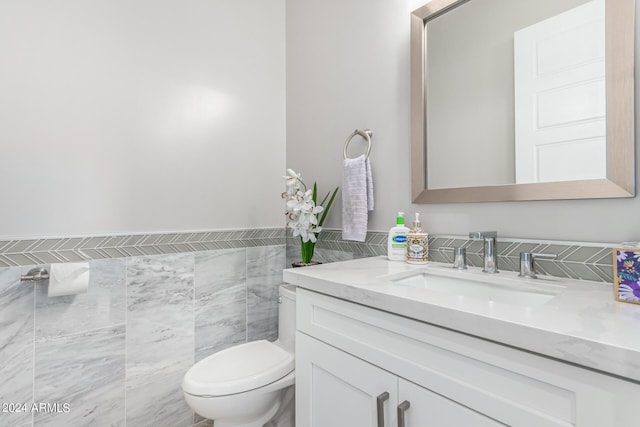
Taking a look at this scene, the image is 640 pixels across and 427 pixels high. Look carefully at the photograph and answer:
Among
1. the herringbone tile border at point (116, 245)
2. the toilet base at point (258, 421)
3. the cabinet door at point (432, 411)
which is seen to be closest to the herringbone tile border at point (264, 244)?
the herringbone tile border at point (116, 245)

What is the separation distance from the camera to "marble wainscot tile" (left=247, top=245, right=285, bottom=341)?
1741 millimetres

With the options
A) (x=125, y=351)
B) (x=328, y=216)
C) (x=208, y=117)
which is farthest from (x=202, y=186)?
(x=125, y=351)

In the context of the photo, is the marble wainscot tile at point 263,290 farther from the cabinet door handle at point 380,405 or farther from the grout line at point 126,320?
the cabinet door handle at point 380,405

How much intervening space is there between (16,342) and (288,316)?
1.01 metres

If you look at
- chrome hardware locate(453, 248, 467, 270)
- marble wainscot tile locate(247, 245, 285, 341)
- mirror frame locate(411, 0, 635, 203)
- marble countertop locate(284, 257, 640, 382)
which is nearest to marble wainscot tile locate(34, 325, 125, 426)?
marble wainscot tile locate(247, 245, 285, 341)

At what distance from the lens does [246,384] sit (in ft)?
3.64

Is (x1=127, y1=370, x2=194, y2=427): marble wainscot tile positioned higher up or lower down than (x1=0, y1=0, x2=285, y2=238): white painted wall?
lower down

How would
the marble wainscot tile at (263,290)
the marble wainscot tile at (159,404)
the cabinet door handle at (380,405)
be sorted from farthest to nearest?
the marble wainscot tile at (263,290) < the marble wainscot tile at (159,404) < the cabinet door handle at (380,405)

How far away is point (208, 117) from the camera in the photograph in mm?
1607

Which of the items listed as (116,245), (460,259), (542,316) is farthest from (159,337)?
(542,316)

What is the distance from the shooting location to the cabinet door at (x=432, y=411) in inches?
23.4

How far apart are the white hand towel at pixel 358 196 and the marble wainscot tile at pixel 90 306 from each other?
104 centimetres

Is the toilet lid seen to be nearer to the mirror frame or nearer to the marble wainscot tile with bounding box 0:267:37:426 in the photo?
the marble wainscot tile with bounding box 0:267:37:426

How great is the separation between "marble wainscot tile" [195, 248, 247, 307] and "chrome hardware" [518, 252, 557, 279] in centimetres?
132
